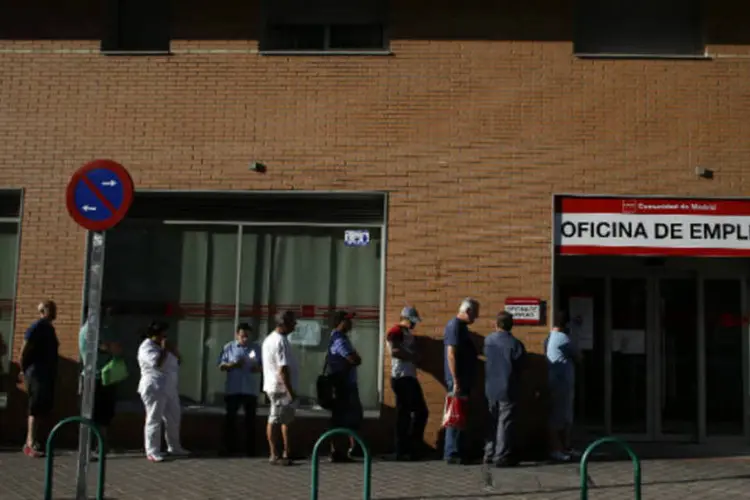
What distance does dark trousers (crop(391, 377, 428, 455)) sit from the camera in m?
11.5

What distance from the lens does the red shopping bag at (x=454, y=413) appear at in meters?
11.1

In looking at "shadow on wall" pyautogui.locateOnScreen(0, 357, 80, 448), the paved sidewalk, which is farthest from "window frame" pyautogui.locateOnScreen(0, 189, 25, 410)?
the paved sidewalk

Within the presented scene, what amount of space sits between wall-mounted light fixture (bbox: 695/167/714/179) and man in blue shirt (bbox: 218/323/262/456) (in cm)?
597

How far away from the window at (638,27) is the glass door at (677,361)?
3193 millimetres

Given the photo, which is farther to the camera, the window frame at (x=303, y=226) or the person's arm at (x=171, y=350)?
the window frame at (x=303, y=226)

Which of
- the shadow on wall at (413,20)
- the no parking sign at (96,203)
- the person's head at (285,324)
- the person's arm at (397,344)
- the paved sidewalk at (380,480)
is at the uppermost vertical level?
the shadow on wall at (413,20)

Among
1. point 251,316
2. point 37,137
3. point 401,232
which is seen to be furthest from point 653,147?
point 37,137

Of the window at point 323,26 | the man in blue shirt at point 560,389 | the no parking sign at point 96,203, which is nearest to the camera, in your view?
the no parking sign at point 96,203

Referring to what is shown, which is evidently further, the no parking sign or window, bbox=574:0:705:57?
window, bbox=574:0:705:57

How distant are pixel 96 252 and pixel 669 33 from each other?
8038 millimetres

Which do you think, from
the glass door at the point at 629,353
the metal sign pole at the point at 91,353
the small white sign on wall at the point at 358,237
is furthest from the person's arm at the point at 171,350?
the glass door at the point at 629,353

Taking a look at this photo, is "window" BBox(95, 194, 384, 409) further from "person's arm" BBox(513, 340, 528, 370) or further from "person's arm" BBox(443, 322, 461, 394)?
"person's arm" BBox(513, 340, 528, 370)

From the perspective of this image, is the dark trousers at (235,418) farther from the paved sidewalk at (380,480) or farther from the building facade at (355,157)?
the building facade at (355,157)

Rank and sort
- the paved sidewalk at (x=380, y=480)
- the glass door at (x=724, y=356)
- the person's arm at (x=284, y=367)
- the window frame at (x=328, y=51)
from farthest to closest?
1. the glass door at (x=724, y=356)
2. the window frame at (x=328, y=51)
3. the person's arm at (x=284, y=367)
4. the paved sidewalk at (x=380, y=480)
